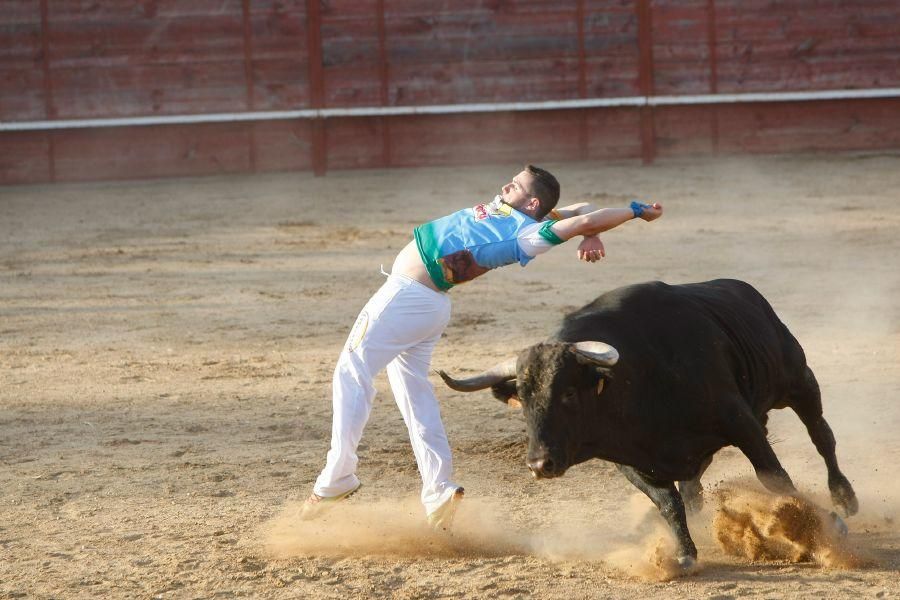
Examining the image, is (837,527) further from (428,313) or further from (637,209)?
(428,313)

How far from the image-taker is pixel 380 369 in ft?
14.4

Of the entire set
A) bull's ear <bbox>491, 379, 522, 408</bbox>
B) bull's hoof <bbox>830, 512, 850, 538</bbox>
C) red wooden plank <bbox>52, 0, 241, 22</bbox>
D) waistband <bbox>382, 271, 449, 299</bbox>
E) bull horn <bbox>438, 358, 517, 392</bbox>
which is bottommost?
bull's hoof <bbox>830, 512, 850, 538</bbox>

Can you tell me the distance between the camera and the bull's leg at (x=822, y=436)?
15.2 feet

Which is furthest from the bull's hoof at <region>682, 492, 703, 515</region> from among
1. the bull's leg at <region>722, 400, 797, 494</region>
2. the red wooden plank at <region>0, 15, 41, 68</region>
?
the red wooden plank at <region>0, 15, 41, 68</region>

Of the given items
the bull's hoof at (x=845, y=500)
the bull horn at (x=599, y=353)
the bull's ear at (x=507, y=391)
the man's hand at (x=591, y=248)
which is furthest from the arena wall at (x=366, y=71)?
the bull horn at (x=599, y=353)

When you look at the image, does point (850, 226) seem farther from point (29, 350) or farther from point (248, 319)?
point (29, 350)

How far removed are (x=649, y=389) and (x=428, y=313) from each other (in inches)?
29.3

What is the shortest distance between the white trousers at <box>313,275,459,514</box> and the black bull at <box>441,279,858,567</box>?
14.8 inches

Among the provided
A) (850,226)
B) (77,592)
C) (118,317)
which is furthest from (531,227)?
(850,226)

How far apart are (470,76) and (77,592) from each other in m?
10.4

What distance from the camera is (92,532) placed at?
15.0 ft

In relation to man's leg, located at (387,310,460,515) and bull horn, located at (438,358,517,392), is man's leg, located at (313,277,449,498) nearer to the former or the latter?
man's leg, located at (387,310,460,515)

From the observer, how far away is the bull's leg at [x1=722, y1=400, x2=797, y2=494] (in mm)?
4098

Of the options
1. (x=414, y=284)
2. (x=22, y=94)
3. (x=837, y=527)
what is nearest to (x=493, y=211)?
(x=414, y=284)
